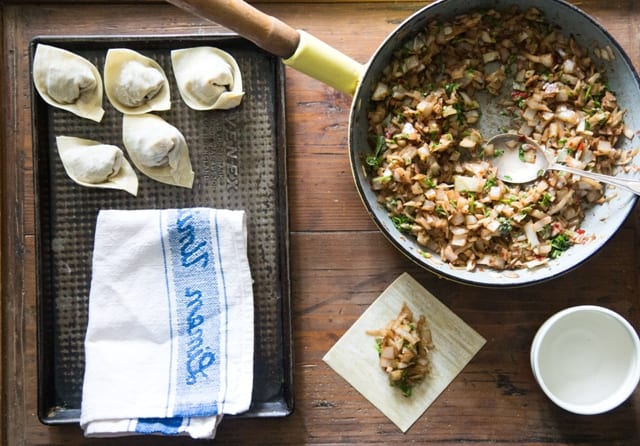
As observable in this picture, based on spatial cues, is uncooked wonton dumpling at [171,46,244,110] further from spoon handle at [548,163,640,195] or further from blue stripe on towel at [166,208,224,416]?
spoon handle at [548,163,640,195]

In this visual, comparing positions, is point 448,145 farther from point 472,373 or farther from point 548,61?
point 472,373

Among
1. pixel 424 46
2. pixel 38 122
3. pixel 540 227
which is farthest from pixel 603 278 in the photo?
pixel 38 122

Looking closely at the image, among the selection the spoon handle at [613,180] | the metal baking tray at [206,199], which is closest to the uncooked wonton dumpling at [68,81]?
the metal baking tray at [206,199]

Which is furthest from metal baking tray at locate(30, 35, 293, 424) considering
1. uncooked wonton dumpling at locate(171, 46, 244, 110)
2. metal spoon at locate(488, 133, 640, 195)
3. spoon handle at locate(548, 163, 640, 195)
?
spoon handle at locate(548, 163, 640, 195)

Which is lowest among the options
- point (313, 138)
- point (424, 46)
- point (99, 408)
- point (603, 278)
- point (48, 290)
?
point (99, 408)

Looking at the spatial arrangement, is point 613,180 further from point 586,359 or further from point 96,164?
point 96,164

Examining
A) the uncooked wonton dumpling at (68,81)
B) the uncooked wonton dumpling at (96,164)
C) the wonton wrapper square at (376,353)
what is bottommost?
the wonton wrapper square at (376,353)

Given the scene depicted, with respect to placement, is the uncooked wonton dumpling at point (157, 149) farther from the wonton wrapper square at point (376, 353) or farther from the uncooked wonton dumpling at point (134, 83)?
the wonton wrapper square at point (376, 353)

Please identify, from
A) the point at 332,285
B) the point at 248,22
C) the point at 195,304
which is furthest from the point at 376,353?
the point at 248,22
